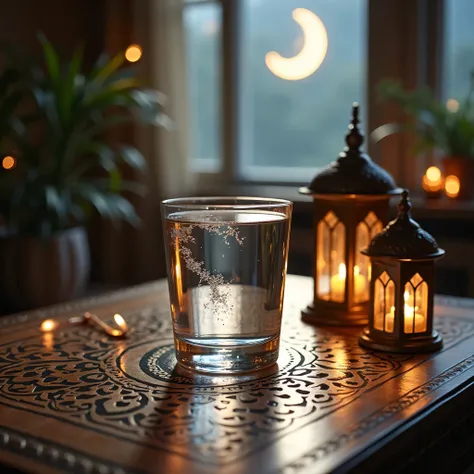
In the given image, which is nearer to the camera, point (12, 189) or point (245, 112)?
point (12, 189)

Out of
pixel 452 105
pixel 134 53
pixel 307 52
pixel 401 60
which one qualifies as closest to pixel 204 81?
pixel 134 53

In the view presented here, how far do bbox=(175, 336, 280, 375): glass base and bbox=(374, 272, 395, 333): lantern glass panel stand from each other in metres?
Result: 0.20

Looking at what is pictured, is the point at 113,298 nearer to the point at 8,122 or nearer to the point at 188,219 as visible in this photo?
the point at 188,219

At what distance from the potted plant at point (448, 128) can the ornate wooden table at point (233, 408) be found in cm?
179

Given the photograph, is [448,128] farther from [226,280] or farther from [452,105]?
[226,280]

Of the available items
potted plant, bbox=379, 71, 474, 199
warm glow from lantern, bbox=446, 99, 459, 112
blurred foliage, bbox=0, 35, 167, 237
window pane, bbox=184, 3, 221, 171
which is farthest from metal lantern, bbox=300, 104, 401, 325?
window pane, bbox=184, 3, 221, 171

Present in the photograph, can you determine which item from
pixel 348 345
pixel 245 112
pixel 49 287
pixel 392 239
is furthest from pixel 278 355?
pixel 245 112

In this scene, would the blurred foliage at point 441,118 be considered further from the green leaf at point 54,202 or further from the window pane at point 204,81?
the green leaf at point 54,202

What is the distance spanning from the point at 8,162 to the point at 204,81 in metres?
1.28

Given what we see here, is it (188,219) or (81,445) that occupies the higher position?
(188,219)

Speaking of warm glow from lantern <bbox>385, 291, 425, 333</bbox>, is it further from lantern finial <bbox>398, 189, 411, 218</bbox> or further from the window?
the window

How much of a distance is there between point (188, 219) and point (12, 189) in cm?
245

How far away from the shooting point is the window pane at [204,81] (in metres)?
3.89

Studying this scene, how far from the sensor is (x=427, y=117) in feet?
9.77
